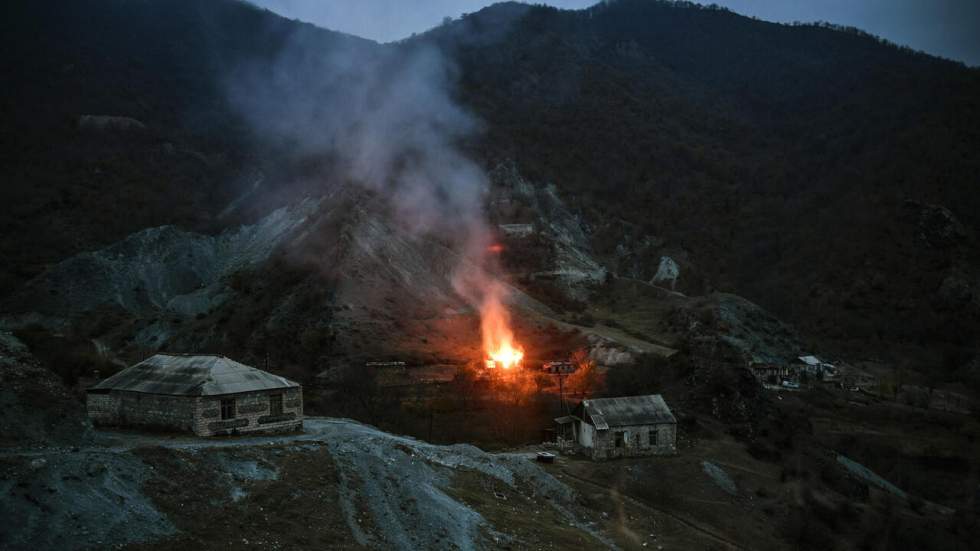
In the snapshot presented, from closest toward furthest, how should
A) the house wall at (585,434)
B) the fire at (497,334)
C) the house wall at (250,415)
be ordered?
the house wall at (250,415) → the house wall at (585,434) → the fire at (497,334)

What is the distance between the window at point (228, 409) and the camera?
28.4 meters

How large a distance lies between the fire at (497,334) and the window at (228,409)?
3557cm

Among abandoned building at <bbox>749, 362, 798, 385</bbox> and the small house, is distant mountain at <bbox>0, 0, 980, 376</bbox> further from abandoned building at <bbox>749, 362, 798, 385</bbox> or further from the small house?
abandoned building at <bbox>749, 362, 798, 385</bbox>

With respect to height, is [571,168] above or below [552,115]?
below

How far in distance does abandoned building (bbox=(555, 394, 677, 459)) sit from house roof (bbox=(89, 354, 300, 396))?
59.8ft

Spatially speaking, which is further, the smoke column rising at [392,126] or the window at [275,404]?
the smoke column rising at [392,126]

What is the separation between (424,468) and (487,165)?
95808 mm

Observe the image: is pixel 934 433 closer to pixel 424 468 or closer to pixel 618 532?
pixel 618 532

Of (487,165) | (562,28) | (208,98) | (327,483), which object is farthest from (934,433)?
(562,28)

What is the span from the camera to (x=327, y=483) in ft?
68.7

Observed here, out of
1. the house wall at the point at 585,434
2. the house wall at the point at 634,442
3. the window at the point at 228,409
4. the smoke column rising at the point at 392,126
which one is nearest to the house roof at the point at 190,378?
the window at the point at 228,409

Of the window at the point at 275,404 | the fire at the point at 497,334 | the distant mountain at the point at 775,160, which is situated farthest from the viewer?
the distant mountain at the point at 775,160

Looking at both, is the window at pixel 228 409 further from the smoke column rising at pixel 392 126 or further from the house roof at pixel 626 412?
the smoke column rising at pixel 392 126

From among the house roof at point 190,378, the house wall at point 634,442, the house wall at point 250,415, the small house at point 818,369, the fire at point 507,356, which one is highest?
the house roof at point 190,378
